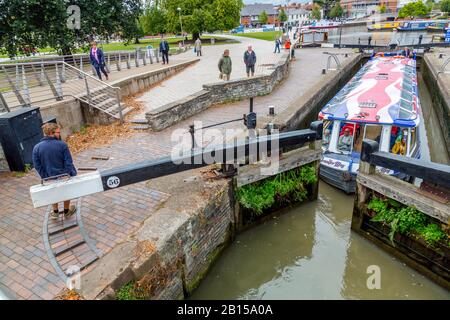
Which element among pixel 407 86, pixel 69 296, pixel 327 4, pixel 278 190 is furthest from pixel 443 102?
pixel 327 4

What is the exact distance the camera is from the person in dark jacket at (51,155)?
4812 millimetres

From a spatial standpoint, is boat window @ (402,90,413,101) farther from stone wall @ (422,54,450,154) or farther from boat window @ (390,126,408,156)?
stone wall @ (422,54,450,154)

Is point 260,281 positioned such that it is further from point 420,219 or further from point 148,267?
point 420,219

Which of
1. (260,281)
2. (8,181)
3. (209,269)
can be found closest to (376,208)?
(260,281)

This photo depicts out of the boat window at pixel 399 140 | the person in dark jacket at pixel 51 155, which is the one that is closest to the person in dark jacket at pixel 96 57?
the person in dark jacket at pixel 51 155

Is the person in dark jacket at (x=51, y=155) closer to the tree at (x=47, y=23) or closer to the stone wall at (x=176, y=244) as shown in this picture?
the stone wall at (x=176, y=244)

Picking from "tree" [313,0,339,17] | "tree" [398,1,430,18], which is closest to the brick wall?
A: "tree" [398,1,430,18]

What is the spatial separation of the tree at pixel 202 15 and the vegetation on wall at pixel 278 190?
112 ft

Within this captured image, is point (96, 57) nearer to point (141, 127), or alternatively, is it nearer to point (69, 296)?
point (141, 127)

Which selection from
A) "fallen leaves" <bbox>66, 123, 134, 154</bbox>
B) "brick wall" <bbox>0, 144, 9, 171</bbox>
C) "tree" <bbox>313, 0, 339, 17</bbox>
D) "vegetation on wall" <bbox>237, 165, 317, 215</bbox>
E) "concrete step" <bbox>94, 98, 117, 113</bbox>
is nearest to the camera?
"brick wall" <bbox>0, 144, 9, 171</bbox>

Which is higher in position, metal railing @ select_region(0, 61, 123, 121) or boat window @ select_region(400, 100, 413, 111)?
metal railing @ select_region(0, 61, 123, 121)

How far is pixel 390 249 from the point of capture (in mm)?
6590

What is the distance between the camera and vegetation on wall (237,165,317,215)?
276 inches
